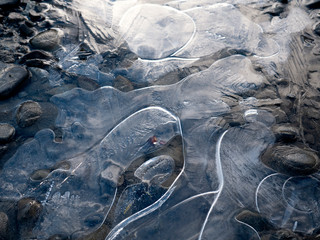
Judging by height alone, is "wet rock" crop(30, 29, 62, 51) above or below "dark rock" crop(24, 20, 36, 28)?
below

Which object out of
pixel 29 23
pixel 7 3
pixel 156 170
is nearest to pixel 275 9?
pixel 156 170

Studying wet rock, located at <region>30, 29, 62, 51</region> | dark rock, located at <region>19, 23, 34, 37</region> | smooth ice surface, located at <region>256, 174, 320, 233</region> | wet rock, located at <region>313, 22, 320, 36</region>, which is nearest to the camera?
smooth ice surface, located at <region>256, 174, 320, 233</region>

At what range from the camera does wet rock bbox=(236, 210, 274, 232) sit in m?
2.19

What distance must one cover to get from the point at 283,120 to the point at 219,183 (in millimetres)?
986

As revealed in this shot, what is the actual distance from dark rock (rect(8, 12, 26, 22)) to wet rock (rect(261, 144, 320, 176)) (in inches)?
134

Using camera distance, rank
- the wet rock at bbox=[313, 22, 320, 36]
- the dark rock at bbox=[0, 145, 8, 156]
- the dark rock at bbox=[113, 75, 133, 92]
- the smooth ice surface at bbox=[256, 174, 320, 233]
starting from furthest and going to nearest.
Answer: the wet rock at bbox=[313, 22, 320, 36] < the dark rock at bbox=[113, 75, 133, 92] < the dark rock at bbox=[0, 145, 8, 156] < the smooth ice surface at bbox=[256, 174, 320, 233]

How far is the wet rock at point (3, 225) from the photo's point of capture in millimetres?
2124

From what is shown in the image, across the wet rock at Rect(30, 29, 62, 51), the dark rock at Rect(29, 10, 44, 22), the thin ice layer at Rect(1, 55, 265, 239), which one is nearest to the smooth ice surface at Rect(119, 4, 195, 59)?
the thin ice layer at Rect(1, 55, 265, 239)

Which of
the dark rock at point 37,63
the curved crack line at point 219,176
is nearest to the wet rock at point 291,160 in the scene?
the curved crack line at point 219,176

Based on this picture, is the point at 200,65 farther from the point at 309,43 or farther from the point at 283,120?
the point at 309,43

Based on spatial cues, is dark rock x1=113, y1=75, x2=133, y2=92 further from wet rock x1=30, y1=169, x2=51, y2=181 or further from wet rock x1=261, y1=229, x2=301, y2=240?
wet rock x1=261, y1=229, x2=301, y2=240

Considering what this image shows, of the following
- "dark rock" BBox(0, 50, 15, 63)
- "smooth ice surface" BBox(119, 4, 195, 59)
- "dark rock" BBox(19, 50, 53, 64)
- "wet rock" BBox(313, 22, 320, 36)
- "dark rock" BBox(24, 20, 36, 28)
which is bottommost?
"dark rock" BBox(0, 50, 15, 63)

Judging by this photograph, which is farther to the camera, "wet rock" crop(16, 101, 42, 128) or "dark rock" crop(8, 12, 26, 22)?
"dark rock" crop(8, 12, 26, 22)

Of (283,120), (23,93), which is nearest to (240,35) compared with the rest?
(283,120)
